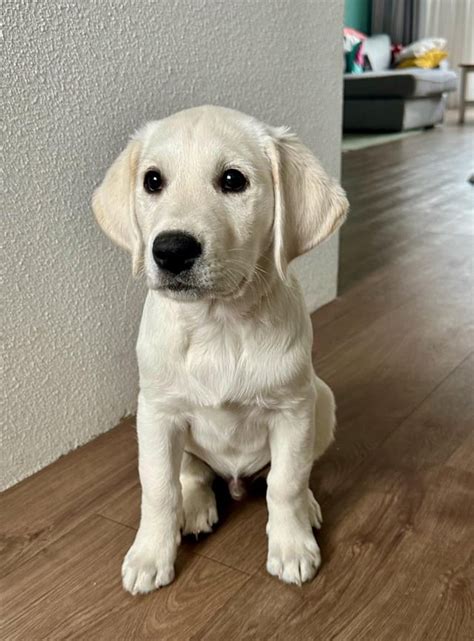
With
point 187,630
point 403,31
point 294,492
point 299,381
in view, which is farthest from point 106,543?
point 403,31

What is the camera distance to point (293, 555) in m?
1.28

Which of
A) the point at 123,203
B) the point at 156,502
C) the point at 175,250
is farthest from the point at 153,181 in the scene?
the point at 156,502

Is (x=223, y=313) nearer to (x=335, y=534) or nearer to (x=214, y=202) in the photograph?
(x=214, y=202)

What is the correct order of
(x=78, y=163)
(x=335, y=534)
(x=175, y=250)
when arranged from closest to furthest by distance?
(x=175, y=250), (x=335, y=534), (x=78, y=163)

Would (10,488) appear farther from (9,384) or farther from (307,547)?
(307,547)

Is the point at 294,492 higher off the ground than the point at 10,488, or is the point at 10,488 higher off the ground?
the point at 294,492

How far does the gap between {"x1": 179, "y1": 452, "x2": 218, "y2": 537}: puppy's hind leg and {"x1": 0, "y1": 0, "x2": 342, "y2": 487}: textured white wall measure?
14.8 inches

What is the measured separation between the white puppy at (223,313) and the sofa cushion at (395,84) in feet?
23.4

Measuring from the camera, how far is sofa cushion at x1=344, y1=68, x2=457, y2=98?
305 inches

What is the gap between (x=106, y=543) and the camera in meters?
1.40

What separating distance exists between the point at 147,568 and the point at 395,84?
7.48 meters

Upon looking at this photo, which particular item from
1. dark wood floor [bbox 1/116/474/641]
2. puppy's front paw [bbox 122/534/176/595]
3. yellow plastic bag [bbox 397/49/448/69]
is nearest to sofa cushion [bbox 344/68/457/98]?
yellow plastic bag [bbox 397/49/448/69]

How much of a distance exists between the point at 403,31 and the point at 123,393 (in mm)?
10134

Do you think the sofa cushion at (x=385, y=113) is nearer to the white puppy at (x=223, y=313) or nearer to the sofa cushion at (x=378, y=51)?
the sofa cushion at (x=378, y=51)
